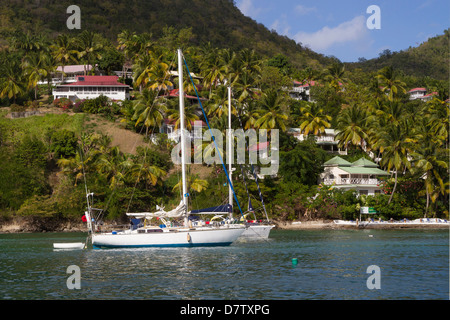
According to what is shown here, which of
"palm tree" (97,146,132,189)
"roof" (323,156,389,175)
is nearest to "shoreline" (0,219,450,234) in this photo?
"palm tree" (97,146,132,189)

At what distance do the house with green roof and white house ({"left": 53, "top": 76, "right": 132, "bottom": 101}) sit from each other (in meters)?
42.9

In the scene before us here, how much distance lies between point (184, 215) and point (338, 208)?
1432 inches

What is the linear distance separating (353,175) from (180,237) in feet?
152

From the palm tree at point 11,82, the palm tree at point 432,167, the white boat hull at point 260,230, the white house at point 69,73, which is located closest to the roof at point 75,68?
the white house at point 69,73

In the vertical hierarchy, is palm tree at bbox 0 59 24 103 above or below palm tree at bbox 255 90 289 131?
above

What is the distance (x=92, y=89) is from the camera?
104m

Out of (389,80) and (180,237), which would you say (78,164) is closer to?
(180,237)

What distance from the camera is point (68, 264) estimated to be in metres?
38.8

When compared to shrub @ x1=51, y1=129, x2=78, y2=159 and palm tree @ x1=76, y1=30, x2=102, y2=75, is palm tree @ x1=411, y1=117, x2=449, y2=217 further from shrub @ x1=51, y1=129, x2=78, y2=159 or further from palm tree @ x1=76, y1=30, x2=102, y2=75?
palm tree @ x1=76, y1=30, x2=102, y2=75

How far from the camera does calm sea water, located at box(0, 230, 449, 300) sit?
27.7 m

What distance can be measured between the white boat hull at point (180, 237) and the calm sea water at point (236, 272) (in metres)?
0.75

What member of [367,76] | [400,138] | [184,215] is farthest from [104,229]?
[367,76]

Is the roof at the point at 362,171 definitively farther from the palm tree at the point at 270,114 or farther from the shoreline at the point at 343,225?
the palm tree at the point at 270,114

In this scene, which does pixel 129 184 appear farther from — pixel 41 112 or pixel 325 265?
pixel 325 265
